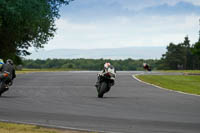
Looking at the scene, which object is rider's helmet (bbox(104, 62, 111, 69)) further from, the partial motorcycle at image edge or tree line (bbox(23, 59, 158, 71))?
tree line (bbox(23, 59, 158, 71))

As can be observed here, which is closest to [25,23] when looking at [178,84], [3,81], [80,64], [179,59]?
[178,84]

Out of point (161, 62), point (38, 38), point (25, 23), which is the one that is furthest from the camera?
point (161, 62)

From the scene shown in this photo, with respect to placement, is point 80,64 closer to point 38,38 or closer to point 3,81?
point 38,38

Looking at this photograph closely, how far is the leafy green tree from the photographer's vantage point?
26703 millimetres

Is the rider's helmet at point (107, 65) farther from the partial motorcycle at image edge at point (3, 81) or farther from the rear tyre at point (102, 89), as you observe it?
the partial motorcycle at image edge at point (3, 81)

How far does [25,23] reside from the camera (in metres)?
40.3

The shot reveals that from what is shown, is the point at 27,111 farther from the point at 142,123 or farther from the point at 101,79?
the point at 101,79

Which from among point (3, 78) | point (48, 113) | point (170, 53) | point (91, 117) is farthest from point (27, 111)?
point (170, 53)

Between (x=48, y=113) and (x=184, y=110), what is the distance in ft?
12.8

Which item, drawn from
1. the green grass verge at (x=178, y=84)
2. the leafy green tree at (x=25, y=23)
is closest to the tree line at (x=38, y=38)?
the leafy green tree at (x=25, y=23)

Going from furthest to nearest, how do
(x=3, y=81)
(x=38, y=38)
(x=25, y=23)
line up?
(x=38, y=38)
(x=25, y=23)
(x=3, y=81)

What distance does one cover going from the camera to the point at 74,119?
1155 cm

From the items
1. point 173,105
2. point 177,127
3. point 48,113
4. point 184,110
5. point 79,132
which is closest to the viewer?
point 79,132

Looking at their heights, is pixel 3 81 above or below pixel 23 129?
above
